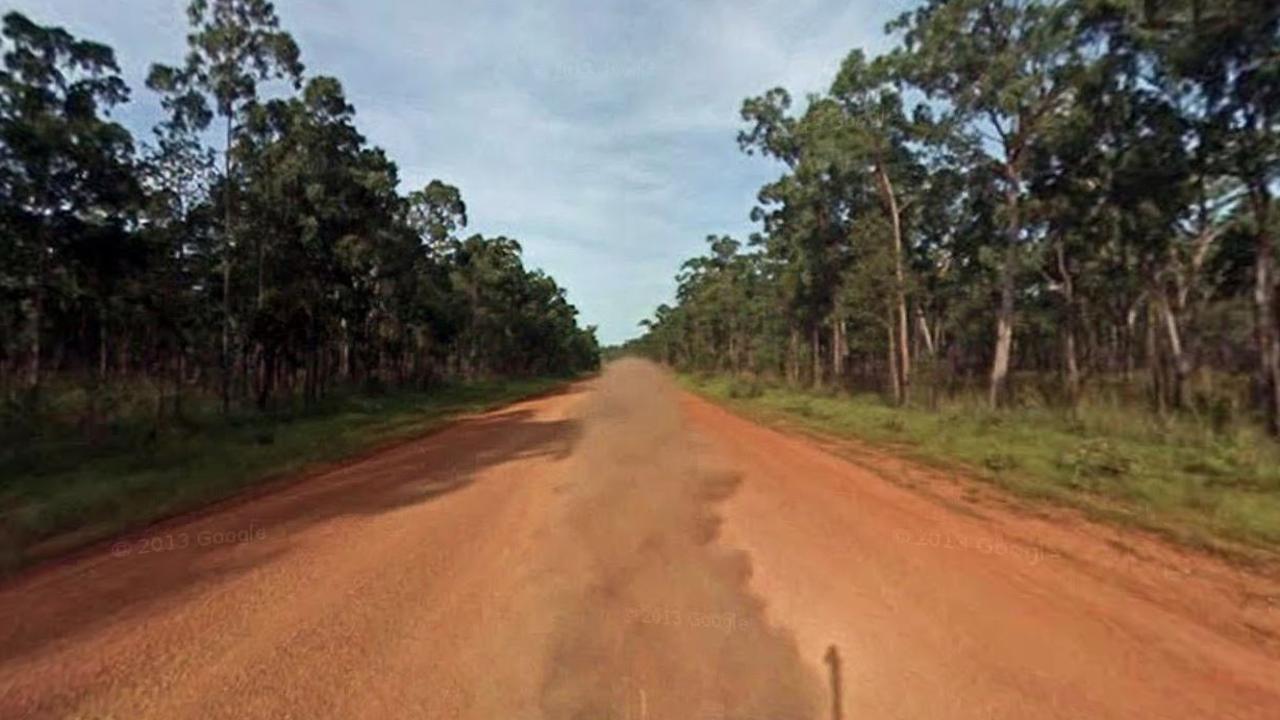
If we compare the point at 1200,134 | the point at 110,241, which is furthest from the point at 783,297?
the point at 110,241

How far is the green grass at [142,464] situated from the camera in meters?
8.02

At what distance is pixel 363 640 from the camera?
14.9ft

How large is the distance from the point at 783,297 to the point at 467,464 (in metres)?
35.0

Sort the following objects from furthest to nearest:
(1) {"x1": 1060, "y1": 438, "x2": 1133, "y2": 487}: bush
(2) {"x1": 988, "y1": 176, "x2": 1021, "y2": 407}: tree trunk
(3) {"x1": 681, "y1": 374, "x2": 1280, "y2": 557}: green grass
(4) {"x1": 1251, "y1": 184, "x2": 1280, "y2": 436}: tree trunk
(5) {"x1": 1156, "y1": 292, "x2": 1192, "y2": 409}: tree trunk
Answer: (2) {"x1": 988, "y1": 176, "x2": 1021, "y2": 407}: tree trunk → (5) {"x1": 1156, "y1": 292, "x2": 1192, "y2": 409}: tree trunk → (4) {"x1": 1251, "y1": 184, "x2": 1280, "y2": 436}: tree trunk → (1) {"x1": 1060, "y1": 438, "x2": 1133, "y2": 487}: bush → (3) {"x1": 681, "y1": 374, "x2": 1280, "y2": 557}: green grass

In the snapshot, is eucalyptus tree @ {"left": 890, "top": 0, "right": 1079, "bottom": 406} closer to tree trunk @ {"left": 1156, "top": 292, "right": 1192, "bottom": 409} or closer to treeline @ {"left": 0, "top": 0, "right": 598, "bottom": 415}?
tree trunk @ {"left": 1156, "top": 292, "right": 1192, "bottom": 409}

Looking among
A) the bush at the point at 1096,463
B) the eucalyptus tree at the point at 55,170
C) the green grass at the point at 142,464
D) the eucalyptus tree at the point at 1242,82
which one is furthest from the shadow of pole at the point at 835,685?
the eucalyptus tree at the point at 55,170

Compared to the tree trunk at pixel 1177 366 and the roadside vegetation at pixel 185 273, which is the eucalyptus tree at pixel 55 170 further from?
the tree trunk at pixel 1177 366

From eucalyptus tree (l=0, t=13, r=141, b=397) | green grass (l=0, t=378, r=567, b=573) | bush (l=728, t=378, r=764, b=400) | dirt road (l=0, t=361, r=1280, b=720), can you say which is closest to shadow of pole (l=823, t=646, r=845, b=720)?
dirt road (l=0, t=361, r=1280, b=720)

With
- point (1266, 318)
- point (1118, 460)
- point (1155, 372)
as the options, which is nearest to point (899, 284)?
point (1155, 372)

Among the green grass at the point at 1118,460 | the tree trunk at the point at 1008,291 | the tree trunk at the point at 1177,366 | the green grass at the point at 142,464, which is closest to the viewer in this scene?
the green grass at the point at 1118,460

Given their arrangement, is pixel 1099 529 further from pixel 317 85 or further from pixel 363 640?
pixel 317 85

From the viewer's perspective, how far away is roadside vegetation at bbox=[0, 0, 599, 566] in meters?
12.4

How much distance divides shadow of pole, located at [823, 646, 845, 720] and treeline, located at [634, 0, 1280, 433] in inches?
642

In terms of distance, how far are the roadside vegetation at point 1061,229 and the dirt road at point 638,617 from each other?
2997mm
